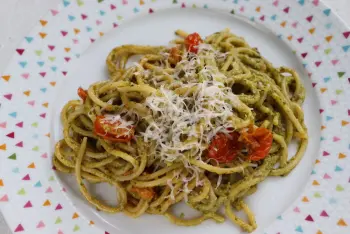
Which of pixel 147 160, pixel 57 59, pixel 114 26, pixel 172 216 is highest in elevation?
pixel 114 26

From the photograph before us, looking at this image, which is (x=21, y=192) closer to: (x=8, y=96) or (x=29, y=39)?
(x=8, y=96)

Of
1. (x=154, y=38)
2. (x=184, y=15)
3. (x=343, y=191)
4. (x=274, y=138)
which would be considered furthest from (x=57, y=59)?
(x=343, y=191)

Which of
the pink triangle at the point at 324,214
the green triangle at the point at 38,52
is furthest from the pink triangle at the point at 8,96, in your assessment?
the pink triangle at the point at 324,214

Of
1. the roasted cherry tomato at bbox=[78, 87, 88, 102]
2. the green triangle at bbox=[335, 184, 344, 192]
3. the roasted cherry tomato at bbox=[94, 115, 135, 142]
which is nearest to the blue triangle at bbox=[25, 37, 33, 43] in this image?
the roasted cherry tomato at bbox=[78, 87, 88, 102]

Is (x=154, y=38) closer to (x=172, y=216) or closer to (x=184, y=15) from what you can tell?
(x=184, y=15)

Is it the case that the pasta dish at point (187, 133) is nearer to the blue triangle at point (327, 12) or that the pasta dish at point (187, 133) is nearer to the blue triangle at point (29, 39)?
the blue triangle at point (327, 12)

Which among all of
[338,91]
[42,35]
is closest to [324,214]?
[338,91]
